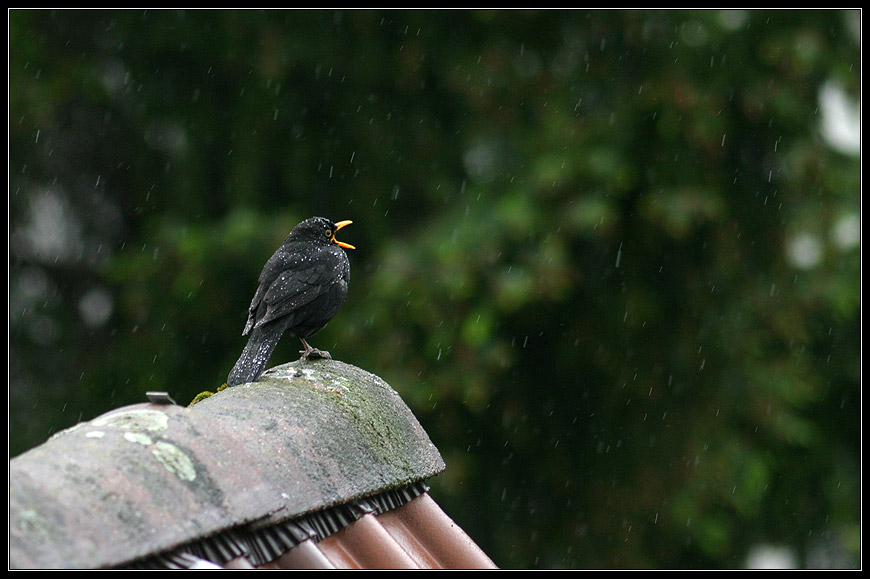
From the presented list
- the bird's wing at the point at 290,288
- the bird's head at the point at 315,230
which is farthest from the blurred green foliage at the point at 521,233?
the bird's wing at the point at 290,288

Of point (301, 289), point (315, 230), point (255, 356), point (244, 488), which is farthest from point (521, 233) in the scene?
point (244, 488)

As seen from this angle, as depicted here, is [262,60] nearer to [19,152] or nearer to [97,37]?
[97,37]

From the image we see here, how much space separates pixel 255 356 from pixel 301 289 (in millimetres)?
599

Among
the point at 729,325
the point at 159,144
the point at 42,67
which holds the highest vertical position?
the point at 42,67

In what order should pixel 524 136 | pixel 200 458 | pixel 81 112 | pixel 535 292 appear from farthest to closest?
1. pixel 81 112
2. pixel 524 136
3. pixel 535 292
4. pixel 200 458

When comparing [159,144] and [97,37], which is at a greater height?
[97,37]

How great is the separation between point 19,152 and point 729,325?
6741 mm

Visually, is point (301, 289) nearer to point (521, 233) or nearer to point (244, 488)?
point (244, 488)

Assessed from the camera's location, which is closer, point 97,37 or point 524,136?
point 524,136

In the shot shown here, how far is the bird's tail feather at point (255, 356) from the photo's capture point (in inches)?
118

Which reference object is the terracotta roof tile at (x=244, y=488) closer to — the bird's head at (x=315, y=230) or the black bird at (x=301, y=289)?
the black bird at (x=301, y=289)

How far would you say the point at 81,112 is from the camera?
9188mm

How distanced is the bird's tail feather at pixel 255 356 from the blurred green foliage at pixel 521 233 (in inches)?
113

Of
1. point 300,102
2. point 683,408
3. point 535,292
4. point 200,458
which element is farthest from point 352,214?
point 200,458
